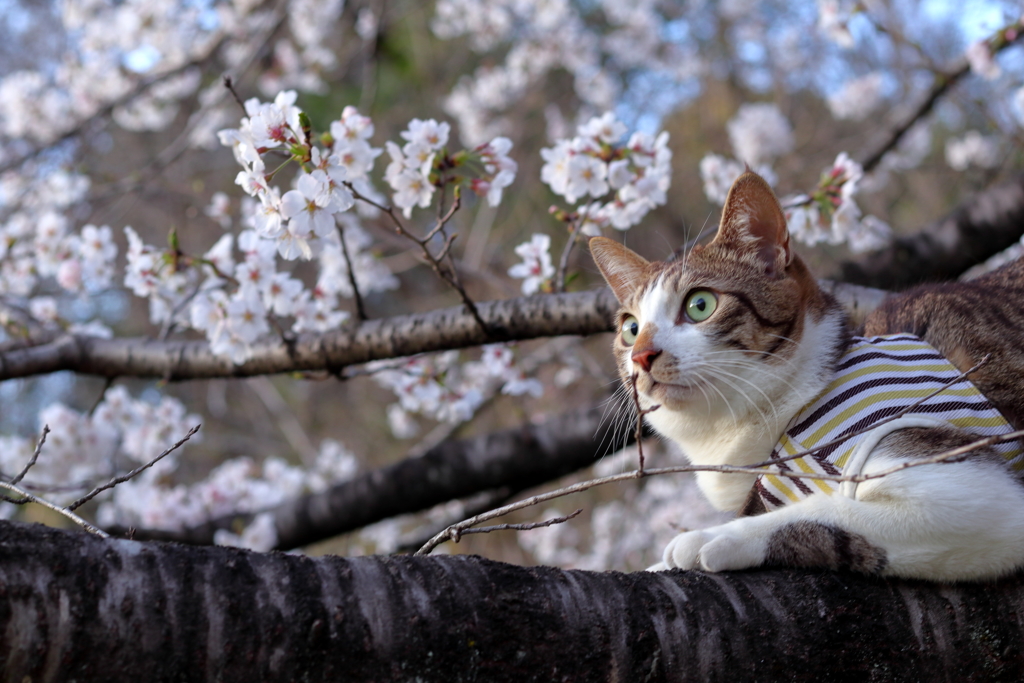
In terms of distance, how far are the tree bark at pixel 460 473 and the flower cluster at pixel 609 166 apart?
1102mm

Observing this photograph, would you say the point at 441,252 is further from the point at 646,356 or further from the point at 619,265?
the point at 646,356

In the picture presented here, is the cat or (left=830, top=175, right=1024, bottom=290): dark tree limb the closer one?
the cat

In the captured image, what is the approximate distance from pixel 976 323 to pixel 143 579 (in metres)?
1.70

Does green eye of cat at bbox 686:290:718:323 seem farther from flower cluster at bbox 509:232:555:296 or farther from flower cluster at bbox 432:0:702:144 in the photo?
flower cluster at bbox 432:0:702:144

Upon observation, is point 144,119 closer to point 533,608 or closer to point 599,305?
point 599,305

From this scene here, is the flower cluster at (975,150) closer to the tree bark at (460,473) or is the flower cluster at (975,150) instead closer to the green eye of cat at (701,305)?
the tree bark at (460,473)

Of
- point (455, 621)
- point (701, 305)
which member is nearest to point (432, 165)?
point (701, 305)

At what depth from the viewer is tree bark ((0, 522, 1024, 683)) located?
84cm

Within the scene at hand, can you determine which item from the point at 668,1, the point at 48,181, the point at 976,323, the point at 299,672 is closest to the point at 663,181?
the point at 976,323

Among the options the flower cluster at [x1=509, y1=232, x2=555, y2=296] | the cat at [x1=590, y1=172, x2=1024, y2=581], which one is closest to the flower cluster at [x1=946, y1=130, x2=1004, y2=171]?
the flower cluster at [x1=509, y1=232, x2=555, y2=296]

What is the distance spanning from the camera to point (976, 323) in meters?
1.61

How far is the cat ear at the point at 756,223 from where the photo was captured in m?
1.54

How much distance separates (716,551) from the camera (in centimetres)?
127

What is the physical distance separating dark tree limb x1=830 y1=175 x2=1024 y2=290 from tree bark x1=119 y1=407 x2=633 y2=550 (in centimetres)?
125
